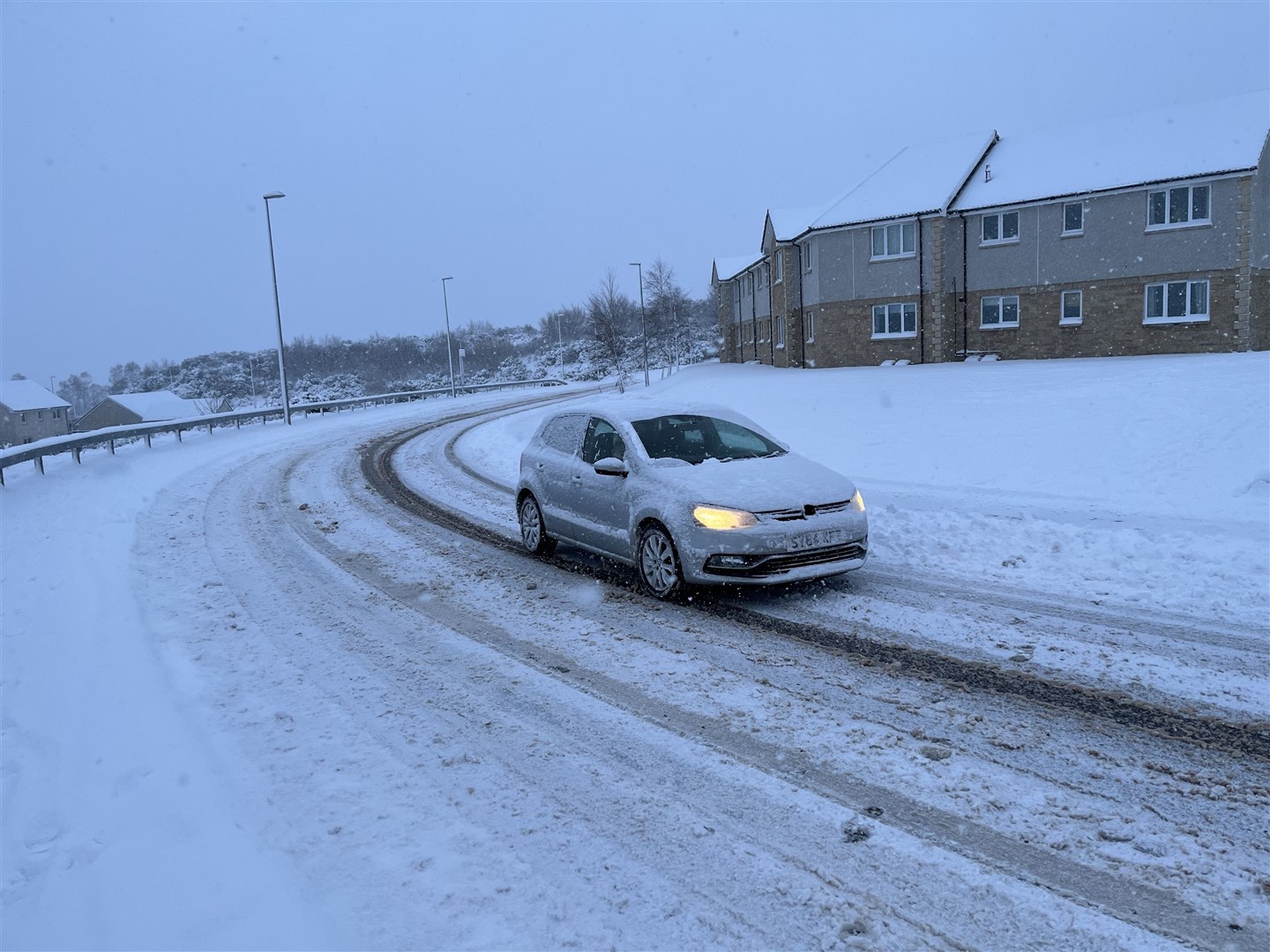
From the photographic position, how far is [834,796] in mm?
3873

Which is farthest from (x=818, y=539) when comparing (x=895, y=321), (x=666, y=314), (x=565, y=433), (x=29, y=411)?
(x=666, y=314)

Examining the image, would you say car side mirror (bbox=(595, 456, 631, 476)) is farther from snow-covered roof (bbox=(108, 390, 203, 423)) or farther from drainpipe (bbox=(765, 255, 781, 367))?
snow-covered roof (bbox=(108, 390, 203, 423))

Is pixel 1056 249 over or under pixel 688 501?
over

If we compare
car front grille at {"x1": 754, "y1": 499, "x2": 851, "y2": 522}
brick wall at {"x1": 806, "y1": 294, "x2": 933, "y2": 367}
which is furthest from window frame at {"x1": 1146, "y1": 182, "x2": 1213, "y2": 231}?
car front grille at {"x1": 754, "y1": 499, "x2": 851, "y2": 522}

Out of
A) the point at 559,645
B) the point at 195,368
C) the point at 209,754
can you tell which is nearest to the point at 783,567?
the point at 559,645

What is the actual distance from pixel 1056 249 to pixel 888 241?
5.90 meters

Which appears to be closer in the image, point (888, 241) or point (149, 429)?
point (149, 429)

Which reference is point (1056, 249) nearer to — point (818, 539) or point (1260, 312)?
point (1260, 312)

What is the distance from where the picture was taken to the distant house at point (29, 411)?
34812 millimetres

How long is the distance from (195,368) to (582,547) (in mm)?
106981

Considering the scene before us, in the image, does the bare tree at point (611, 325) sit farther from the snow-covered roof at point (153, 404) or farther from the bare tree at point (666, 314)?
the snow-covered roof at point (153, 404)

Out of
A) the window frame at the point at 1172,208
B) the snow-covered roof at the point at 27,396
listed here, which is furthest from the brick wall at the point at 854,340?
the snow-covered roof at the point at 27,396

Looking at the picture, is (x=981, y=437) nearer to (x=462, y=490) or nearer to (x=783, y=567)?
(x=462, y=490)

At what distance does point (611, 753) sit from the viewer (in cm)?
438
